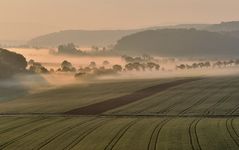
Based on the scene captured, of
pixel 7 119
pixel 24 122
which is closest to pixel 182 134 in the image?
pixel 24 122

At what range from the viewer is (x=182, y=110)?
6650 centimetres

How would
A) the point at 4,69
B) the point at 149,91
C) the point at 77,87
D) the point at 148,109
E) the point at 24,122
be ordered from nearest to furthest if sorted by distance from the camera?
the point at 24,122 < the point at 148,109 < the point at 149,91 < the point at 77,87 < the point at 4,69

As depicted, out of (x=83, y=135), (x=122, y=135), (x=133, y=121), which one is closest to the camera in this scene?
(x=122, y=135)

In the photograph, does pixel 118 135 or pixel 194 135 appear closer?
pixel 194 135

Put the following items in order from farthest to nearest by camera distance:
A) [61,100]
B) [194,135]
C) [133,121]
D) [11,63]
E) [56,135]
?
[11,63], [61,100], [133,121], [56,135], [194,135]

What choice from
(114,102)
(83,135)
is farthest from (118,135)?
(114,102)

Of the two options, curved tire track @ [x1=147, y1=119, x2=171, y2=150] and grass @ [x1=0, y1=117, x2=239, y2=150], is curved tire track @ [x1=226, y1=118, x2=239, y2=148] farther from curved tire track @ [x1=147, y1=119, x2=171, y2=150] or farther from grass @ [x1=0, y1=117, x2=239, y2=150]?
curved tire track @ [x1=147, y1=119, x2=171, y2=150]

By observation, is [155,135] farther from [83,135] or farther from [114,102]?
[114,102]

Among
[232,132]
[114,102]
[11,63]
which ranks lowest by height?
[232,132]

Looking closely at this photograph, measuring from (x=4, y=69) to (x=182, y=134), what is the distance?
112457 millimetres

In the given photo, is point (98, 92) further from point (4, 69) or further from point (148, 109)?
point (4, 69)

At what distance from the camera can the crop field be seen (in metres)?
40.7

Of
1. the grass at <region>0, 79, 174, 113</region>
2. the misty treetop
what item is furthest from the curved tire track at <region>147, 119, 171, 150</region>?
the misty treetop

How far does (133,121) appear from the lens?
5588 centimetres
